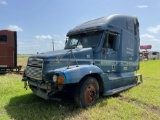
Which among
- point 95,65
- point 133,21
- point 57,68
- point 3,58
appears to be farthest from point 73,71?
point 3,58

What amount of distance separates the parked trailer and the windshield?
8.15 meters

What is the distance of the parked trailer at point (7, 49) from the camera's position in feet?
47.0

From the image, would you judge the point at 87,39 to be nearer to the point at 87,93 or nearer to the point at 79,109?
the point at 87,93

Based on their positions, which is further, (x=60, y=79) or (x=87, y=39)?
(x=87, y=39)

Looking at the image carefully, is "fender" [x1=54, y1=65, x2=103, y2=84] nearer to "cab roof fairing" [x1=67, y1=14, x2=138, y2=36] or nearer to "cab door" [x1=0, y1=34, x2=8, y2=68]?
"cab roof fairing" [x1=67, y1=14, x2=138, y2=36]

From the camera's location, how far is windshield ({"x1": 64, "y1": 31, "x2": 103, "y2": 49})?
6.82 m

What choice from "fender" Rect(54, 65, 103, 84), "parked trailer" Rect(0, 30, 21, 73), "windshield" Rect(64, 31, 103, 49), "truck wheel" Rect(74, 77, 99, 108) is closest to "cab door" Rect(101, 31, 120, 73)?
"windshield" Rect(64, 31, 103, 49)

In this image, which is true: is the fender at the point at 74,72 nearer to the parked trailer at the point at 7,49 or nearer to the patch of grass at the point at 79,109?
the patch of grass at the point at 79,109

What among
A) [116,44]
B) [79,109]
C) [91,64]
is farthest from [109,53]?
[79,109]

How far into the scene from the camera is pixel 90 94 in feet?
19.7

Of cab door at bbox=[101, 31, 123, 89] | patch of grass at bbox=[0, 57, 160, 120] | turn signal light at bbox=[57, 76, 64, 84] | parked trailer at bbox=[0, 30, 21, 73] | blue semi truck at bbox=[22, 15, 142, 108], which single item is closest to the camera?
turn signal light at bbox=[57, 76, 64, 84]

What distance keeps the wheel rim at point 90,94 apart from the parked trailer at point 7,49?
1008 cm

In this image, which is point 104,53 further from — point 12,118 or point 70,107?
point 12,118

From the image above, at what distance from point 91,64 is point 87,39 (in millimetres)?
1020
